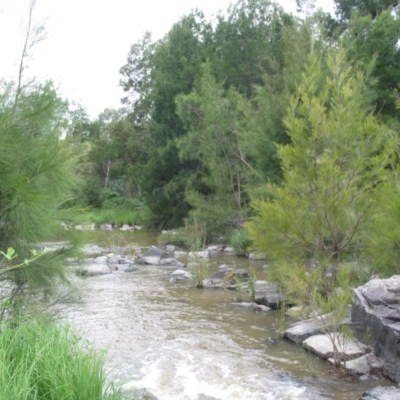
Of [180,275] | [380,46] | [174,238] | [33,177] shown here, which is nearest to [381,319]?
[33,177]

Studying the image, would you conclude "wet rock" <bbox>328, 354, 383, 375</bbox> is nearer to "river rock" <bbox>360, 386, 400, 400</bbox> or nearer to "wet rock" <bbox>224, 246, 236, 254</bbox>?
"river rock" <bbox>360, 386, 400, 400</bbox>

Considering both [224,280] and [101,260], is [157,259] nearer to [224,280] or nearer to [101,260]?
[101,260]

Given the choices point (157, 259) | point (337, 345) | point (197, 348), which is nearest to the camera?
point (337, 345)

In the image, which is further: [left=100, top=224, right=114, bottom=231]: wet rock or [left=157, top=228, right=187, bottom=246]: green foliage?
[left=100, top=224, right=114, bottom=231]: wet rock

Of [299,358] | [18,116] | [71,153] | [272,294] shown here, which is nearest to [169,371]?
[299,358]

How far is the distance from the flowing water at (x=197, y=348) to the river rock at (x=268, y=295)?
0.37 meters

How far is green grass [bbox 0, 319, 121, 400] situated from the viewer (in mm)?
2998

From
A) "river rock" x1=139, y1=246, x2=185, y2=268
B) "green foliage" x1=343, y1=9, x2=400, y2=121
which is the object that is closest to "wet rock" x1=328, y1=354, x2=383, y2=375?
"river rock" x1=139, y1=246, x2=185, y2=268

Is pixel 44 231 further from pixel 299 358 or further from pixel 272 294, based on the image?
pixel 272 294

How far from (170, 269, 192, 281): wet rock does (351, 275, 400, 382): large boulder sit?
557cm

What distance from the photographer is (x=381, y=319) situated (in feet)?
19.2

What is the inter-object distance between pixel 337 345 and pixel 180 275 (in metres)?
6.00

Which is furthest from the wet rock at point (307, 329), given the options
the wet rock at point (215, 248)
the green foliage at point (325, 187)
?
the wet rock at point (215, 248)

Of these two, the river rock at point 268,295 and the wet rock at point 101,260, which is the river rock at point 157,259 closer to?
the wet rock at point 101,260
